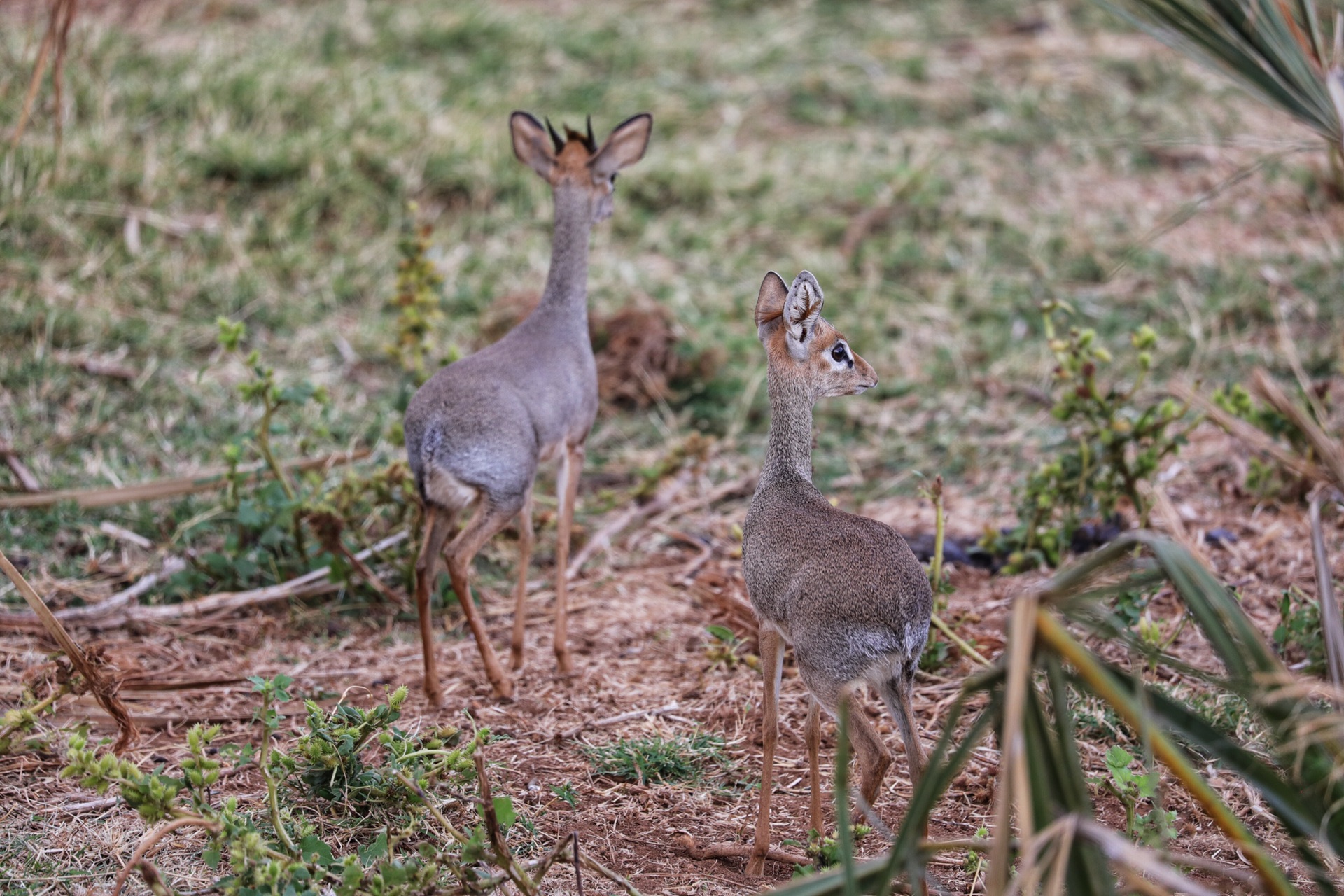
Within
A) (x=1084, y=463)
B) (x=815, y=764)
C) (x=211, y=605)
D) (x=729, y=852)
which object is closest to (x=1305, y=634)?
(x=1084, y=463)

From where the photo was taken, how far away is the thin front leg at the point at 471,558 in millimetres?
3979

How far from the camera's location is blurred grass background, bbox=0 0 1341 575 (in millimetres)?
5863

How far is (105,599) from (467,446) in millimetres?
1485

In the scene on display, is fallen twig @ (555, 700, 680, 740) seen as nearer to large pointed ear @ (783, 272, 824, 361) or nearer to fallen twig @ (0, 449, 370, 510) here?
large pointed ear @ (783, 272, 824, 361)

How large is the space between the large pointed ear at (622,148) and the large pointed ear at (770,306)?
1.35 metres

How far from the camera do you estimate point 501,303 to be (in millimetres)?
6398

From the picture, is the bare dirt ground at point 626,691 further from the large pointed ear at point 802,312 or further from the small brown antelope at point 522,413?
the large pointed ear at point 802,312

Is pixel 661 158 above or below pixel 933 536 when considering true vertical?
above

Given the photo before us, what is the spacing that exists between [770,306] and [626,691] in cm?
134

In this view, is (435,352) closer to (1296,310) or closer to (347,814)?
(347,814)

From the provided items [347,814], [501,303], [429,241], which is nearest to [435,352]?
[501,303]

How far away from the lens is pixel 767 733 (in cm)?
314

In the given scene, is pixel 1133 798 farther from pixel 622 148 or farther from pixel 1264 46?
pixel 622 148

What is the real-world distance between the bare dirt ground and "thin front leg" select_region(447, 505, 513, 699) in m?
0.09
